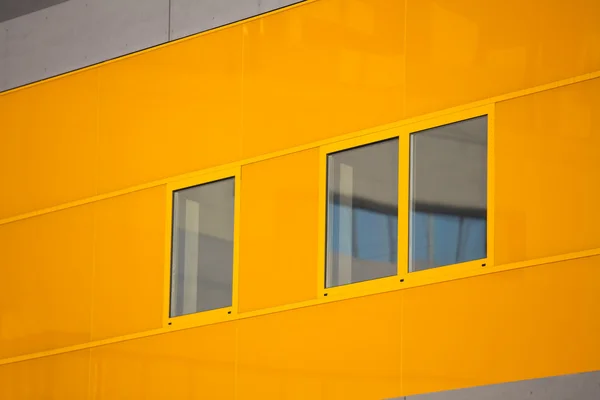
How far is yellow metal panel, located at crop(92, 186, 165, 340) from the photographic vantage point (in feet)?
47.5

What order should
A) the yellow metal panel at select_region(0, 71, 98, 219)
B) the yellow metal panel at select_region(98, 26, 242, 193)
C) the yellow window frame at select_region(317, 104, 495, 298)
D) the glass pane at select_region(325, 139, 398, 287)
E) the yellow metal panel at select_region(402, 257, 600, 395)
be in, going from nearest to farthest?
the yellow metal panel at select_region(402, 257, 600, 395), the yellow window frame at select_region(317, 104, 495, 298), the glass pane at select_region(325, 139, 398, 287), the yellow metal panel at select_region(98, 26, 242, 193), the yellow metal panel at select_region(0, 71, 98, 219)

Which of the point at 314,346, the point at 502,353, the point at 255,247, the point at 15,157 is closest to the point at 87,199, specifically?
the point at 15,157

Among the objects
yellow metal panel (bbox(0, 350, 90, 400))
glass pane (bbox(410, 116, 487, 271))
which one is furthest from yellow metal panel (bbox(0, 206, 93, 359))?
→ glass pane (bbox(410, 116, 487, 271))

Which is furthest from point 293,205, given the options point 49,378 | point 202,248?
point 49,378

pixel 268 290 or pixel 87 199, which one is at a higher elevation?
pixel 87 199

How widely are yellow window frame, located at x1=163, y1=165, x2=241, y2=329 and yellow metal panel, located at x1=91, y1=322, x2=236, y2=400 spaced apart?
0.09m

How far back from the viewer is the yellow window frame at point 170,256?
1373cm

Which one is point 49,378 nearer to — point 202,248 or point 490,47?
point 202,248

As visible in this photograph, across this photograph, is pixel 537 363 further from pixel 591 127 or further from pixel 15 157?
pixel 15 157

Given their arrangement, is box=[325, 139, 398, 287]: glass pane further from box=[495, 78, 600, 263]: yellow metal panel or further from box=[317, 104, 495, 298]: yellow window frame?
box=[495, 78, 600, 263]: yellow metal panel

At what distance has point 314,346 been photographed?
12859 millimetres

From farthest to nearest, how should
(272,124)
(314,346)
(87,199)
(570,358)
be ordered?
(87,199), (272,124), (314,346), (570,358)

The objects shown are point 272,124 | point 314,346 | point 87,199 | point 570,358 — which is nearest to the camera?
point 570,358

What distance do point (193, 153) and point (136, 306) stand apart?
5.44ft
